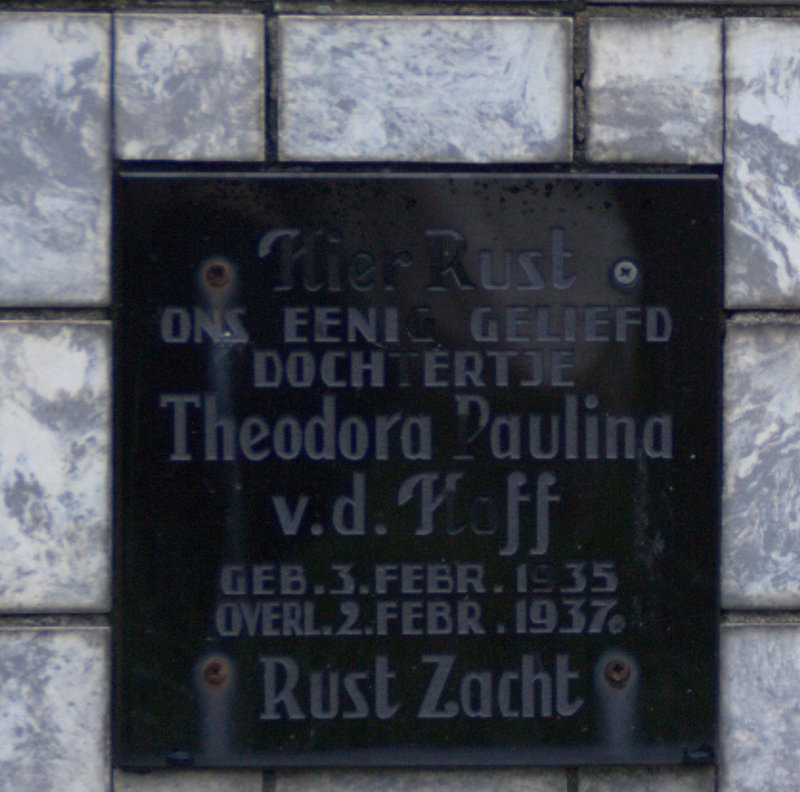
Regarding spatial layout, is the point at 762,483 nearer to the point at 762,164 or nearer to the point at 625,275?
the point at 625,275

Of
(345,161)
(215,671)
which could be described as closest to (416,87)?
(345,161)

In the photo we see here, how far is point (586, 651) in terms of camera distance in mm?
1746

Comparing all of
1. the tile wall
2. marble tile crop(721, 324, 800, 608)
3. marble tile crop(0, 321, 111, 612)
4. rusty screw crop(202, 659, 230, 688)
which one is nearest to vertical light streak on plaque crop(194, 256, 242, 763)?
rusty screw crop(202, 659, 230, 688)

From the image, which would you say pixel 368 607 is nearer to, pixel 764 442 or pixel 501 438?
pixel 501 438

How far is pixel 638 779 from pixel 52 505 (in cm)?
123

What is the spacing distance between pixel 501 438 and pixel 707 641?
546mm

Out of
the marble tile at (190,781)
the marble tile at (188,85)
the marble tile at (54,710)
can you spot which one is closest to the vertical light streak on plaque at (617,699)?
the marble tile at (190,781)

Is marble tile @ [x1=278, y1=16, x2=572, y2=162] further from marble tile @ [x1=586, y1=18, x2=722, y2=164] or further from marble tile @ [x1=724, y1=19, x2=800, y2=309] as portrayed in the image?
marble tile @ [x1=724, y1=19, x2=800, y2=309]

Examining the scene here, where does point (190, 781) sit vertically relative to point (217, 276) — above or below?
below

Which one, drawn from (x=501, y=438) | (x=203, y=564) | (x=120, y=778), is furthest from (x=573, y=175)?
(x=120, y=778)

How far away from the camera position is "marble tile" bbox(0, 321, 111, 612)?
5.75 ft

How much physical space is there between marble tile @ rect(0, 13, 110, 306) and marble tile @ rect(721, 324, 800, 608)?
1.24 m

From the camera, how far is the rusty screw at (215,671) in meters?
1.73

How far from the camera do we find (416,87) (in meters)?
1.77
